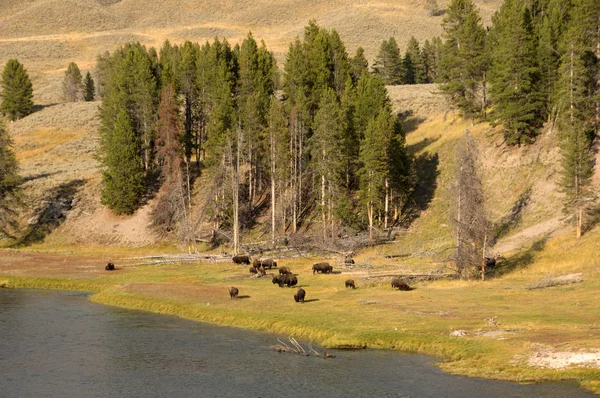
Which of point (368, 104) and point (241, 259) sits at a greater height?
point (368, 104)

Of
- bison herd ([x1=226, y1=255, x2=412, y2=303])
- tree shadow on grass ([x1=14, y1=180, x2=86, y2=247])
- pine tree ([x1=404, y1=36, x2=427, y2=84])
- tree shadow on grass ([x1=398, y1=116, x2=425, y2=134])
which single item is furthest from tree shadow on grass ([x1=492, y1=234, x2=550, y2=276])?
pine tree ([x1=404, y1=36, x2=427, y2=84])

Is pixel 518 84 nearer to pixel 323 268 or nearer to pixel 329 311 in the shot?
pixel 323 268

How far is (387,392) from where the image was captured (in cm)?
2894

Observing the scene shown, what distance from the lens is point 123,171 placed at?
92.6 meters

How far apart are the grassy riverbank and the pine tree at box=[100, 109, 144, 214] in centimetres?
2577

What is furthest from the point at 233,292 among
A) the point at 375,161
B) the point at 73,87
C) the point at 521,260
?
the point at 73,87

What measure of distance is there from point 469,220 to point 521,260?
26.4 feet

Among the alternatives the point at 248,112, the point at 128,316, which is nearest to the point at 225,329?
the point at 128,316

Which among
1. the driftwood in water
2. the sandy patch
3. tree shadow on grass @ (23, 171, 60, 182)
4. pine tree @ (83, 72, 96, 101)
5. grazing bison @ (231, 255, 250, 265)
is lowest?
grazing bison @ (231, 255, 250, 265)

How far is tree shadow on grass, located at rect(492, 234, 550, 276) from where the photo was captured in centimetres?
5600

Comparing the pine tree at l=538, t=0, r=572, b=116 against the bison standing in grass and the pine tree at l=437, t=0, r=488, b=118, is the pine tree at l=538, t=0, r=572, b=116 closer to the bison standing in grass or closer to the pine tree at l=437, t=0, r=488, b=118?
the pine tree at l=437, t=0, r=488, b=118

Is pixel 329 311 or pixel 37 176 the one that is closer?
pixel 329 311

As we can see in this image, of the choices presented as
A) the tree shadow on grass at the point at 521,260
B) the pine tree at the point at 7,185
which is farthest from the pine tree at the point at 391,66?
A: the tree shadow on grass at the point at 521,260

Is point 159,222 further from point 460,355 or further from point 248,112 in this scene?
point 460,355
